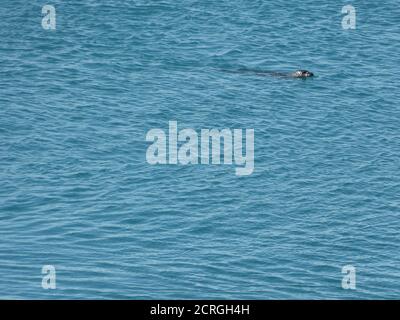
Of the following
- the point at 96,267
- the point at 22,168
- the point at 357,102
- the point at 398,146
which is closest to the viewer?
the point at 96,267

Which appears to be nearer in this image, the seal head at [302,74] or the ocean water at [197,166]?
the ocean water at [197,166]

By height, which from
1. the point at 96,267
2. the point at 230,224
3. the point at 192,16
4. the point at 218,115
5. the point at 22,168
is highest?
the point at 192,16

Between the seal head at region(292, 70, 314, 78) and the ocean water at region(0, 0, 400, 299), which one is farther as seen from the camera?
the seal head at region(292, 70, 314, 78)

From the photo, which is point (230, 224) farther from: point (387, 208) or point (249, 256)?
point (387, 208)

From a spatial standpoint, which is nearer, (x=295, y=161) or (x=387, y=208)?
(x=387, y=208)

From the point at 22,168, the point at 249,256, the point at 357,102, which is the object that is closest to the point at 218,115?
the point at 357,102

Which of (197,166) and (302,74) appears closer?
(197,166)

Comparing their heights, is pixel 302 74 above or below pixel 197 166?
above

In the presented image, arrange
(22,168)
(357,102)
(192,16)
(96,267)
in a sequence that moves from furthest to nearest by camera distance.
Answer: (192,16) < (357,102) < (22,168) < (96,267)
